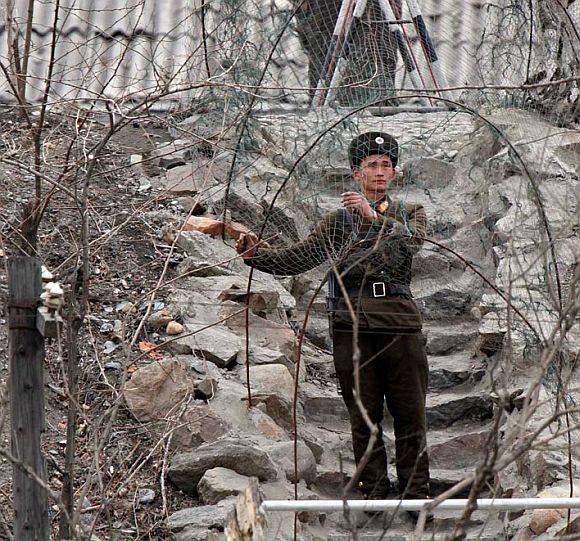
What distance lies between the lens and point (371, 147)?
632 centimetres

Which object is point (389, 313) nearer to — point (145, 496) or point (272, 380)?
point (272, 380)

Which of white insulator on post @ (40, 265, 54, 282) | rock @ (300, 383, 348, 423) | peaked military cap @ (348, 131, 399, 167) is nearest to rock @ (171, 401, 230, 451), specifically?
rock @ (300, 383, 348, 423)

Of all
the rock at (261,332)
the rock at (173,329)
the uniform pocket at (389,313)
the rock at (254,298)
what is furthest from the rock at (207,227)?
the uniform pocket at (389,313)

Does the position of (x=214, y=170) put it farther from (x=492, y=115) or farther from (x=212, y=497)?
(x=212, y=497)

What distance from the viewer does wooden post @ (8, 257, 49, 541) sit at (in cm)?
486

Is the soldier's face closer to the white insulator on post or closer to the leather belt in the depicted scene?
the leather belt

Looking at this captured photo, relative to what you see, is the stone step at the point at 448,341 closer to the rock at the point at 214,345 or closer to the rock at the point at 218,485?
the rock at the point at 214,345

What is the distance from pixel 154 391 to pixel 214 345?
0.78 meters

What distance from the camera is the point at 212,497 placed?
20.1ft

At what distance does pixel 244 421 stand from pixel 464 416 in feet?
4.80

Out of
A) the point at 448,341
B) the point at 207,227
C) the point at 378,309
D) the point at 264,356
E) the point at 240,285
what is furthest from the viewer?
the point at 207,227

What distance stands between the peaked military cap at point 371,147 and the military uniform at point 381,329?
0.25 metres

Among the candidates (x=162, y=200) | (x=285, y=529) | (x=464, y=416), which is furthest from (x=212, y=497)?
(x=162, y=200)

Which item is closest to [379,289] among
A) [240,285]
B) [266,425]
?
[266,425]
